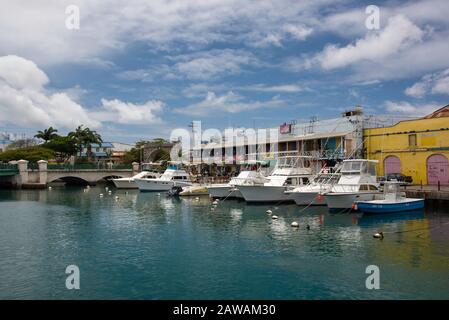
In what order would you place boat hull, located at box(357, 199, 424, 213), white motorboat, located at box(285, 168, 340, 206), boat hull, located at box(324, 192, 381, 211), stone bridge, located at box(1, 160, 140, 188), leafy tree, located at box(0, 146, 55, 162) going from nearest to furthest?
boat hull, located at box(357, 199, 424, 213) → boat hull, located at box(324, 192, 381, 211) → white motorboat, located at box(285, 168, 340, 206) → stone bridge, located at box(1, 160, 140, 188) → leafy tree, located at box(0, 146, 55, 162)

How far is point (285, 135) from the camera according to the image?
7869 centimetres

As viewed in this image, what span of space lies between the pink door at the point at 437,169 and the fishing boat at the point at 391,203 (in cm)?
1094

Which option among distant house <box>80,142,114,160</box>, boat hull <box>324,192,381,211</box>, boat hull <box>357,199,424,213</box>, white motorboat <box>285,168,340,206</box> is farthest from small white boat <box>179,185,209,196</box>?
distant house <box>80,142,114,160</box>

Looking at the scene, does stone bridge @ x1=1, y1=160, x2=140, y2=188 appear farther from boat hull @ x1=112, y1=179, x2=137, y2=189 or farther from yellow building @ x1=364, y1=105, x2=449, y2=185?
yellow building @ x1=364, y1=105, x2=449, y2=185

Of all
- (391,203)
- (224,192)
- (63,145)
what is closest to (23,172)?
(63,145)

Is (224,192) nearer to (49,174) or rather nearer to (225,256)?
(225,256)

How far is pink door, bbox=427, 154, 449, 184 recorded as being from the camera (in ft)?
157

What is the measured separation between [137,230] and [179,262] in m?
10.8

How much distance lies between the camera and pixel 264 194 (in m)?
48.7

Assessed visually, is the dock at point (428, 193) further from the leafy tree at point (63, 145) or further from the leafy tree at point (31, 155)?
the leafy tree at point (63, 145)

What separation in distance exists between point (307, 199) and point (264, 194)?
18.9 feet

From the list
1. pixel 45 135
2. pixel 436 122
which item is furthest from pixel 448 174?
pixel 45 135
